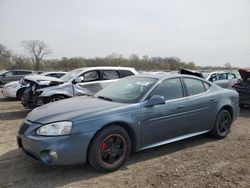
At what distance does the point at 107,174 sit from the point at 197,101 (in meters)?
2.39

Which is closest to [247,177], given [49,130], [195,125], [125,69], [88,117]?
[195,125]

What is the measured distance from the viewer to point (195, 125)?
5426mm

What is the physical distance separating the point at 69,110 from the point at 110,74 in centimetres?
513

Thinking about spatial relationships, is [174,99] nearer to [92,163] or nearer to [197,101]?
[197,101]

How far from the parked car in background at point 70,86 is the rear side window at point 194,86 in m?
3.89

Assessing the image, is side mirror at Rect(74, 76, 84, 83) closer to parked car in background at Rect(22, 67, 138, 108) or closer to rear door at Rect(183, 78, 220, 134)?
parked car in background at Rect(22, 67, 138, 108)

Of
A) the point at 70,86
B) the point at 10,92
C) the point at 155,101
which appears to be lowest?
the point at 10,92

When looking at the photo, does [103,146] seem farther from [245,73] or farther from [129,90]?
[245,73]

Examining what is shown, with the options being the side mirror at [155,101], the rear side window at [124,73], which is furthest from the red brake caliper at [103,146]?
the rear side window at [124,73]

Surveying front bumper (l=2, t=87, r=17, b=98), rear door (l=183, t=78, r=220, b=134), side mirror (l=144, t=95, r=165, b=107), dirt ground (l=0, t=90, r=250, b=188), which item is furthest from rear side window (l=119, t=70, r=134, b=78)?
front bumper (l=2, t=87, r=17, b=98)

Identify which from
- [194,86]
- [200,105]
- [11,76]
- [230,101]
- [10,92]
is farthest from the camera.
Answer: [11,76]

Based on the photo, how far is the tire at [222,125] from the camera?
19.4 ft

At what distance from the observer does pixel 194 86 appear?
18.6 ft

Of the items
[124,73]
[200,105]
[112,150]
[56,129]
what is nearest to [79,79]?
[124,73]
